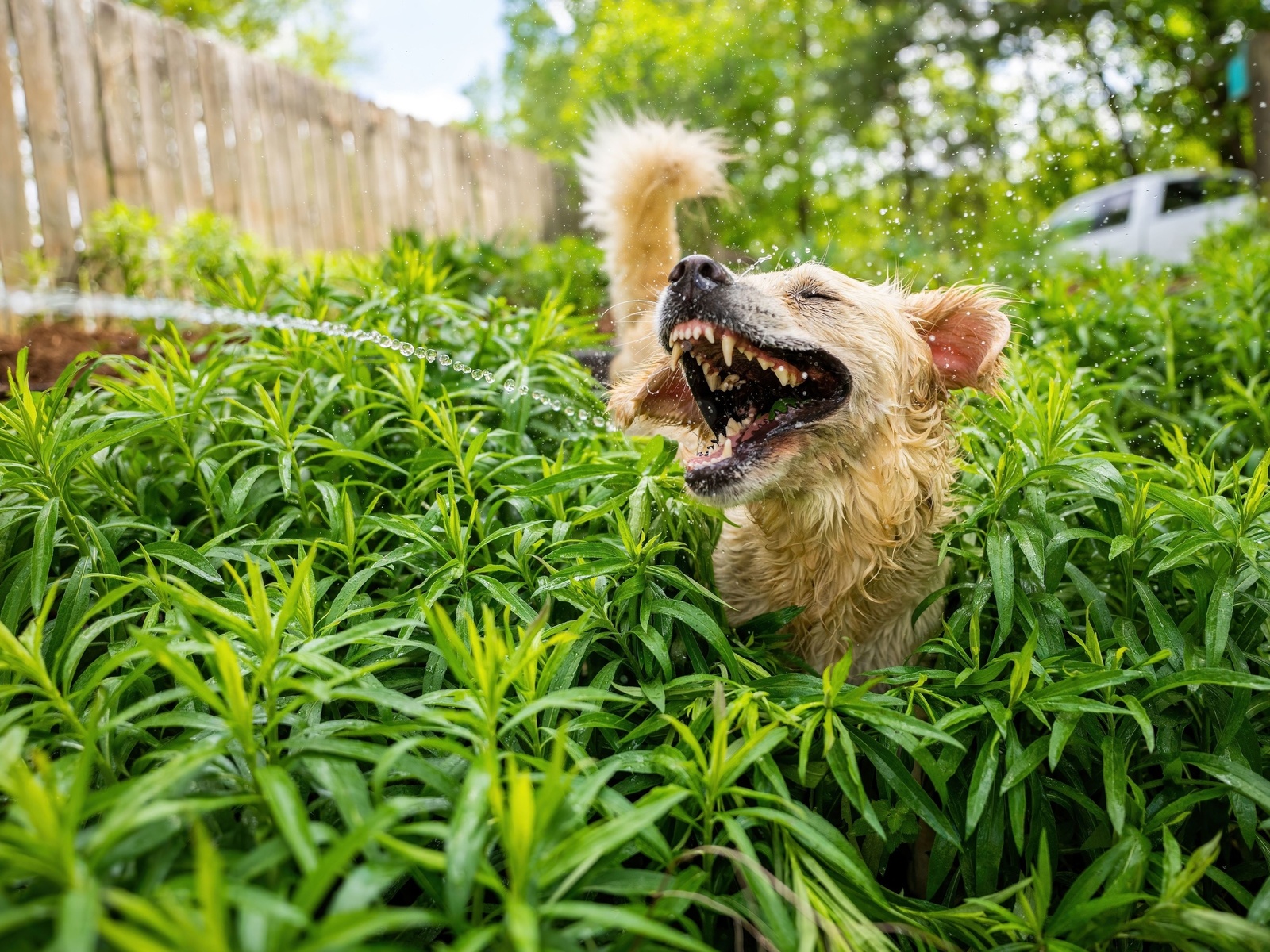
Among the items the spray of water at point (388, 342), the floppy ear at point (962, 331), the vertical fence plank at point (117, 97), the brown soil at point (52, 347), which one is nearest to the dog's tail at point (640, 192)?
the spray of water at point (388, 342)

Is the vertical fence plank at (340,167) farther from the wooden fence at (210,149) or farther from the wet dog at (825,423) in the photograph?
the wet dog at (825,423)

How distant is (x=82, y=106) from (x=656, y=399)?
17.8 ft

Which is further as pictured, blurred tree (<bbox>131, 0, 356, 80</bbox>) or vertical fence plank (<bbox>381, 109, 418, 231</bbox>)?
blurred tree (<bbox>131, 0, 356, 80</bbox>)

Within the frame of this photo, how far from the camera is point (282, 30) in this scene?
21.2 meters

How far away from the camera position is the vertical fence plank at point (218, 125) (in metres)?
6.77

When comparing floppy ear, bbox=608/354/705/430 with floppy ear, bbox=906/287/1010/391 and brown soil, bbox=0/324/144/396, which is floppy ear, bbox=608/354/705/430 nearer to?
floppy ear, bbox=906/287/1010/391

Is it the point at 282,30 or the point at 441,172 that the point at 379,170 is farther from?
the point at 282,30

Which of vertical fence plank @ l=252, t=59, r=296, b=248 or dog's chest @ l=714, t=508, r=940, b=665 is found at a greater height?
vertical fence plank @ l=252, t=59, r=296, b=248

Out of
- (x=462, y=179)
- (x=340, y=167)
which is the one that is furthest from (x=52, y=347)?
(x=462, y=179)

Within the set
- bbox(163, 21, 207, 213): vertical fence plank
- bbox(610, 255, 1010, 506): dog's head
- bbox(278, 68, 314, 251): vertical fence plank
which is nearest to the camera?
bbox(610, 255, 1010, 506): dog's head

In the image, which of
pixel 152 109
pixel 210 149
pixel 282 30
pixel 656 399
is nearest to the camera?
pixel 656 399

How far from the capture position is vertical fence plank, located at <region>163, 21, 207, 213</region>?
21.2 ft

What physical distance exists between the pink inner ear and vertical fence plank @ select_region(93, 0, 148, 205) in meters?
6.02

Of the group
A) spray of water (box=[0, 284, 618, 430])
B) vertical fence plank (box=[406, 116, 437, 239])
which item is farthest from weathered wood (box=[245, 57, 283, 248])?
spray of water (box=[0, 284, 618, 430])
